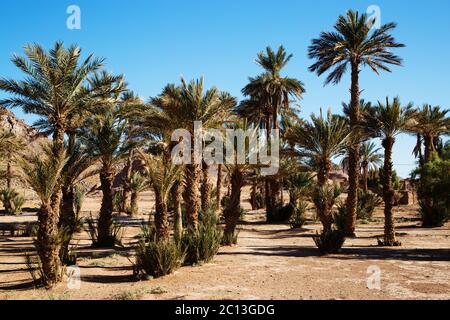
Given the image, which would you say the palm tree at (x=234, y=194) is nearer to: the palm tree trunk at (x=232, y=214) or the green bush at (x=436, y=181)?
the palm tree trunk at (x=232, y=214)

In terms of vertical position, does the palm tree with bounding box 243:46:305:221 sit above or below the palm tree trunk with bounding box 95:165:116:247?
above

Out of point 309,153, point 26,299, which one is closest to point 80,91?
point 26,299

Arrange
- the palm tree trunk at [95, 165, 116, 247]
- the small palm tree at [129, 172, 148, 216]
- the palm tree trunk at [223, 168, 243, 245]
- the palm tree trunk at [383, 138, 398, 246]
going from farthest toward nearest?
the small palm tree at [129, 172, 148, 216]
the palm tree trunk at [95, 165, 116, 247]
the palm tree trunk at [223, 168, 243, 245]
the palm tree trunk at [383, 138, 398, 246]

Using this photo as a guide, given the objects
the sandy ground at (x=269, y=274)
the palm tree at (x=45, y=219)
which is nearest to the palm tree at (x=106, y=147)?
the sandy ground at (x=269, y=274)

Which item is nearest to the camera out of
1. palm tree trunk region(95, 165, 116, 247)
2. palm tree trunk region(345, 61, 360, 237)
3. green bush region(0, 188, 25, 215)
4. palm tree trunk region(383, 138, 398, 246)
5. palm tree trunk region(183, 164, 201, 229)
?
palm tree trunk region(183, 164, 201, 229)

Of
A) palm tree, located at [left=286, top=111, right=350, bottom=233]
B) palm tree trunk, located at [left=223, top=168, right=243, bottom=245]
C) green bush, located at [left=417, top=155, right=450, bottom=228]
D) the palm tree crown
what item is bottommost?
palm tree trunk, located at [left=223, top=168, right=243, bottom=245]

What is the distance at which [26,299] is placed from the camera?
8.89m

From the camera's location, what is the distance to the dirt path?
897 cm

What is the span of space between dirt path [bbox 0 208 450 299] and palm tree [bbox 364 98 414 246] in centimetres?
101

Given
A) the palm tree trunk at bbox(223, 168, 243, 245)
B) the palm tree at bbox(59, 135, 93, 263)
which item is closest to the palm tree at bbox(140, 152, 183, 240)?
the palm tree at bbox(59, 135, 93, 263)

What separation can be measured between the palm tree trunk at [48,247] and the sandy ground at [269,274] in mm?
333

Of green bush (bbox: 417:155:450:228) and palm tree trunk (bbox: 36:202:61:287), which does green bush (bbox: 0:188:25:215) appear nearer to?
palm tree trunk (bbox: 36:202:61:287)

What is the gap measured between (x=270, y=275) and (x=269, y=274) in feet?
0.41
